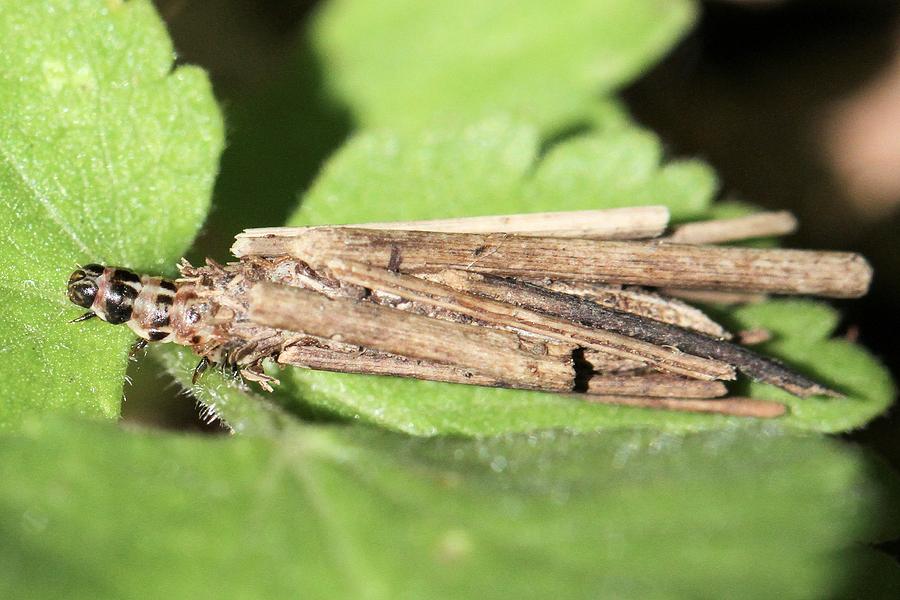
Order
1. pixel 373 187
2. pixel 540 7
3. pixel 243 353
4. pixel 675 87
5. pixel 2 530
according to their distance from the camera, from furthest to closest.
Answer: pixel 675 87 < pixel 540 7 < pixel 373 187 < pixel 243 353 < pixel 2 530

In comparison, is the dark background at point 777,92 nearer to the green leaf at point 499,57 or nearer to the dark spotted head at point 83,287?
the green leaf at point 499,57

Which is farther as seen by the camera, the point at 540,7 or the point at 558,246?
the point at 540,7

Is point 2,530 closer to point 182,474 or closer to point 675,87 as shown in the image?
point 182,474

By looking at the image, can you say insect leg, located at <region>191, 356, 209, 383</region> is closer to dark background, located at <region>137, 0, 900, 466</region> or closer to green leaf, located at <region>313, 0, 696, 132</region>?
green leaf, located at <region>313, 0, 696, 132</region>

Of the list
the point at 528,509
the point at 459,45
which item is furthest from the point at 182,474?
the point at 459,45

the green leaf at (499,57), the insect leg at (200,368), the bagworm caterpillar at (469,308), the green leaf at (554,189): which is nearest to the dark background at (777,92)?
the green leaf at (499,57)

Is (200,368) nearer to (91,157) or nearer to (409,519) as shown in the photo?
(91,157)
